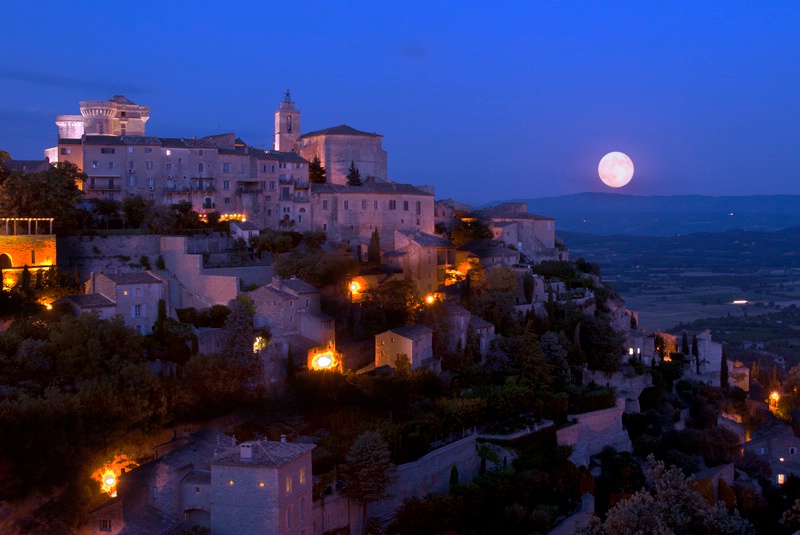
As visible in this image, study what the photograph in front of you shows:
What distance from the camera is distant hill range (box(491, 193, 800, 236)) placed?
522 ft

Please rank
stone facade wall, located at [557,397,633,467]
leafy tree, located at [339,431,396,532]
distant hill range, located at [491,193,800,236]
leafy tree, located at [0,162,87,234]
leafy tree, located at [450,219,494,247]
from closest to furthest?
1. leafy tree, located at [339,431,396,532]
2. stone facade wall, located at [557,397,633,467]
3. leafy tree, located at [0,162,87,234]
4. leafy tree, located at [450,219,494,247]
5. distant hill range, located at [491,193,800,236]

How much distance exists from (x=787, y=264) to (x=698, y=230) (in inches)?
1476

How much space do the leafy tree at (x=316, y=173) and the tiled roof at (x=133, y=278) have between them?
17577 millimetres

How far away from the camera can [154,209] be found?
3534 centimetres

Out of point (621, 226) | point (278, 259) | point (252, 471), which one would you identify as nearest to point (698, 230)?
point (621, 226)

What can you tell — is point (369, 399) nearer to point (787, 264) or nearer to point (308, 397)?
point (308, 397)

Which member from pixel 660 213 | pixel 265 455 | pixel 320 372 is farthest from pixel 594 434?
pixel 660 213

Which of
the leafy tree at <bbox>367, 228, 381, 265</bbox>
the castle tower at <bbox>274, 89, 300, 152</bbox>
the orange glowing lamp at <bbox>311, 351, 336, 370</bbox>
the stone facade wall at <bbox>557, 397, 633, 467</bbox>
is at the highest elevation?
the castle tower at <bbox>274, 89, 300, 152</bbox>

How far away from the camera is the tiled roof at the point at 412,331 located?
1219 inches

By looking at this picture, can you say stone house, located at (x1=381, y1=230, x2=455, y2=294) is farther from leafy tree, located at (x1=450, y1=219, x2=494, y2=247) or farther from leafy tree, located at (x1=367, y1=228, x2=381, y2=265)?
leafy tree, located at (x1=450, y1=219, x2=494, y2=247)

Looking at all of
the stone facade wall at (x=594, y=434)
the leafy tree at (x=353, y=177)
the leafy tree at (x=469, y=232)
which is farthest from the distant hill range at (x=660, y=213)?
the stone facade wall at (x=594, y=434)

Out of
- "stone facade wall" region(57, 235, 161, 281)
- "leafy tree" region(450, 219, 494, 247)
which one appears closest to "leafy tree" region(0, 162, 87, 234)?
"stone facade wall" region(57, 235, 161, 281)

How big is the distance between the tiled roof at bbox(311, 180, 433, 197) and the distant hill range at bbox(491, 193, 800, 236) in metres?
100

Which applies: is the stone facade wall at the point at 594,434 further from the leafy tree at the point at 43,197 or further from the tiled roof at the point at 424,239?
the leafy tree at the point at 43,197
